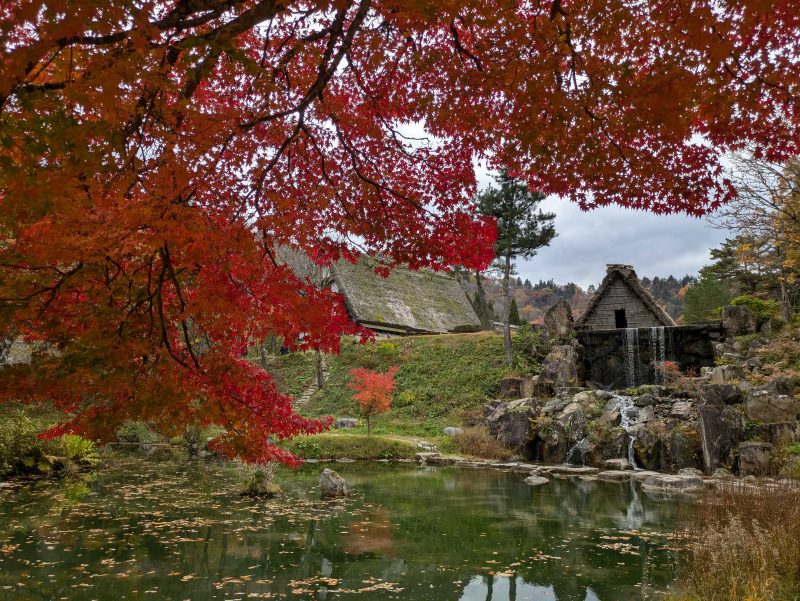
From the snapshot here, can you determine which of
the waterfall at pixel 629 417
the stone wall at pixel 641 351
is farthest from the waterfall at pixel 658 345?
the waterfall at pixel 629 417

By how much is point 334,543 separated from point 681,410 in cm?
1123

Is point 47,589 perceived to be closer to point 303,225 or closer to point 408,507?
point 303,225

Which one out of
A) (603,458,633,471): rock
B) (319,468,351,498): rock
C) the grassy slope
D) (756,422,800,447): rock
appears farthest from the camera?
the grassy slope

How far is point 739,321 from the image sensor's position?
19.3m

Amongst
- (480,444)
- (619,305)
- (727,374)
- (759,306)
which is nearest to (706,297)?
(619,305)

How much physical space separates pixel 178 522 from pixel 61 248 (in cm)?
657

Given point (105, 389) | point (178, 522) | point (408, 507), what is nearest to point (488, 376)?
point (408, 507)

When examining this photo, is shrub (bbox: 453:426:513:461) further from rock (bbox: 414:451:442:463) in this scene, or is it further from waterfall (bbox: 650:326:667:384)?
waterfall (bbox: 650:326:667:384)

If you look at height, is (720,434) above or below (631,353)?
below

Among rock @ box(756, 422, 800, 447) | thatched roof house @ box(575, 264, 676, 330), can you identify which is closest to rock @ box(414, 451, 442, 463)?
rock @ box(756, 422, 800, 447)

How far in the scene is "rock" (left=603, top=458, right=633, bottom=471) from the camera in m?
14.0

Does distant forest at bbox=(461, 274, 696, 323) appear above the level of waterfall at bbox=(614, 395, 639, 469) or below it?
above

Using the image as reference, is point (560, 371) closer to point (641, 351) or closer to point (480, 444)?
point (641, 351)

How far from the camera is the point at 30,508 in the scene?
30.9ft
